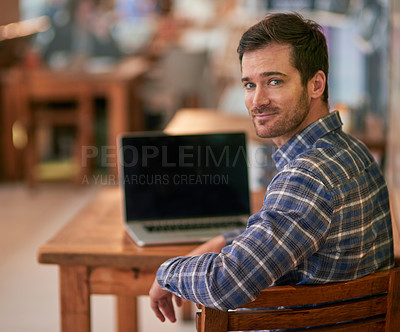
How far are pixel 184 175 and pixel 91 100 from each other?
3.57 meters

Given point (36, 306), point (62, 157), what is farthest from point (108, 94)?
point (36, 306)

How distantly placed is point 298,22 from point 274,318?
0.55m

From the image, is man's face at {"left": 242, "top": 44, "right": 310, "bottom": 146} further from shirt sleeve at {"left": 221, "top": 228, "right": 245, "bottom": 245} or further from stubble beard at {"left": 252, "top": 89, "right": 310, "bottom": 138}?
shirt sleeve at {"left": 221, "top": 228, "right": 245, "bottom": 245}

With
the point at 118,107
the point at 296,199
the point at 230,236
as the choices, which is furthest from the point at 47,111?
the point at 296,199

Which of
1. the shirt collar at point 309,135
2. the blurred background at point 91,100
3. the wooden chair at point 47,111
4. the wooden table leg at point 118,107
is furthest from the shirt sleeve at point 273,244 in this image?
the wooden table leg at point 118,107

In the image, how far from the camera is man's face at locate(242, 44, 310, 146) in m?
1.14

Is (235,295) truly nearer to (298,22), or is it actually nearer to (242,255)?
(242,255)

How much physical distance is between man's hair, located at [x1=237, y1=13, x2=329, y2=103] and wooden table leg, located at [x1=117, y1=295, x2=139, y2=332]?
44.8 inches

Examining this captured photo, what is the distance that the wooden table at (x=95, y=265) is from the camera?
144 cm

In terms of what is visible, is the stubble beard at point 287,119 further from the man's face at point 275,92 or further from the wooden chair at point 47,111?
the wooden chair at point 47,111

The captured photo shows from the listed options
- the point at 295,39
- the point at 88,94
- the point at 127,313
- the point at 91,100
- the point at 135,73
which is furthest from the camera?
the point at 135,73

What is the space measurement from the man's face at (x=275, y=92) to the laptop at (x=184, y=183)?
46 centimetres

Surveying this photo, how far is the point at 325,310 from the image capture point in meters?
1.06

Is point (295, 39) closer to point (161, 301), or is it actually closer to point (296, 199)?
point (296, 199)
